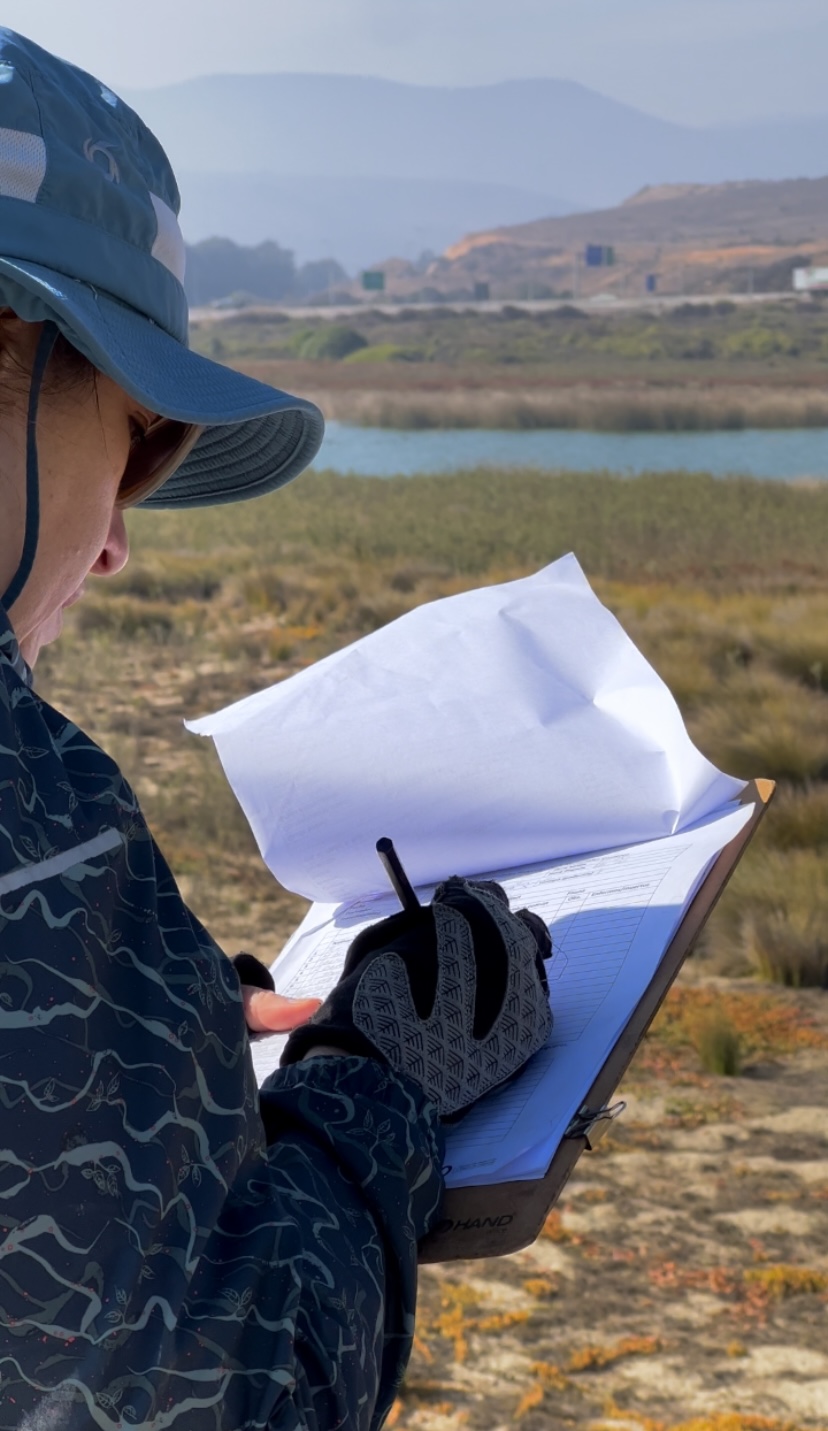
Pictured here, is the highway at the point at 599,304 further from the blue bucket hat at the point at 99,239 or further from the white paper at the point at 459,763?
the blue bucket hat at the point at 99,239

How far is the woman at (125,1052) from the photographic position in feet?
1.93

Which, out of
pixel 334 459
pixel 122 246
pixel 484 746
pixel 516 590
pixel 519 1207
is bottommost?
pixel 334 459

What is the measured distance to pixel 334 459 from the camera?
91.4 feet

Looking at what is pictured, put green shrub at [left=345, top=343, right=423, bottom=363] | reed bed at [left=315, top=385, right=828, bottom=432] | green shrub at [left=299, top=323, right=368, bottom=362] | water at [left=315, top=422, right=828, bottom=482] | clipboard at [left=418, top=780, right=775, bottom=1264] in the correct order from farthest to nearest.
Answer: green shrub at [left=299, top=323, right=368, bottom=362] < green shrub at [left=345, top=343, right=423, bottom=363] < reed bed at [left=315, top=385, right=828, bottom=432] < water at [left=315, top=422, right=828, bottom=482] < clipboard at [left=418, top=780, right=775, bottom=1264]

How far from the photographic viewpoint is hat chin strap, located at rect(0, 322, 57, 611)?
68cm

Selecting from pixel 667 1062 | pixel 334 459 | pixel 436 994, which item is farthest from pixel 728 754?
pixel 334 459

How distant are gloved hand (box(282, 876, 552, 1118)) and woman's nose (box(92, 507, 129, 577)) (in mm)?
268

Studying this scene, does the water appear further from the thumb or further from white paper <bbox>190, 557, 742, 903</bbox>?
the thumb

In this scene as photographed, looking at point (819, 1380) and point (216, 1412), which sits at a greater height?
point (216, 1412)

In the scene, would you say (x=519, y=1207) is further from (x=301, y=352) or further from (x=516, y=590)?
(x=301, y=352)

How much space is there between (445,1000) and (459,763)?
44 cm

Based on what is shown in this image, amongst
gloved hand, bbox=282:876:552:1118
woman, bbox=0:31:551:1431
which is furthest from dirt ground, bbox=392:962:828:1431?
woman, bbox=0:31:551:1431

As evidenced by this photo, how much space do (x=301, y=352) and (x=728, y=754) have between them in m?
35.7

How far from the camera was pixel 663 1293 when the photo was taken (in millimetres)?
2342
